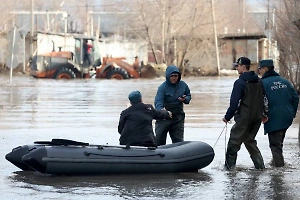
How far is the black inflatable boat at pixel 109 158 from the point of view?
38.3 ft

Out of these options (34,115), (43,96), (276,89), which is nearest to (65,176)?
(276,89)

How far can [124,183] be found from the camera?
1140cm

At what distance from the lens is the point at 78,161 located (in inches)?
462

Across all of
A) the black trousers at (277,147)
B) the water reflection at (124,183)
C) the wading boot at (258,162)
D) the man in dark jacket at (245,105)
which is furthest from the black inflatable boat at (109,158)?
the black trousers at (277,147)

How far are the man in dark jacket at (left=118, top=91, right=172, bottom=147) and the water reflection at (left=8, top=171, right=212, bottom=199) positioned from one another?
0.73 meters

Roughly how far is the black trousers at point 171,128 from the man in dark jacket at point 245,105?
1.35 meters

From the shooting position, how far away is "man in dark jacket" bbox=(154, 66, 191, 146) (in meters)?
13.6

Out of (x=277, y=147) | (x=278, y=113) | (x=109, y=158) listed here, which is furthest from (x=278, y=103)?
(x=109, y=158)

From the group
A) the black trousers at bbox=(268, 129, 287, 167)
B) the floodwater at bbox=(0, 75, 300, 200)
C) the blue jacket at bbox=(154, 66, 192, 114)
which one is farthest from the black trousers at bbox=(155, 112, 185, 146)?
the black trousers at bbox=(268, 129, 287, 167)

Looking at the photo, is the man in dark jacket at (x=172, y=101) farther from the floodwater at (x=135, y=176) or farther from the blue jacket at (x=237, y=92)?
the blue jacket at (x=237, y=92)

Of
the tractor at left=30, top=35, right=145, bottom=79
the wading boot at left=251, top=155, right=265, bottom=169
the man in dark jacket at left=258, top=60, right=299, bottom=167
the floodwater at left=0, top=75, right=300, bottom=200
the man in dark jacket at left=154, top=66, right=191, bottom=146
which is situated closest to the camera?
the floodwater at left=0, top=75, right=300, bottom=200

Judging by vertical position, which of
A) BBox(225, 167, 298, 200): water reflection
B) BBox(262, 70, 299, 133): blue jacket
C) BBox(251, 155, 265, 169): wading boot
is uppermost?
BBox(262, 70, 299, 133): blue jacket

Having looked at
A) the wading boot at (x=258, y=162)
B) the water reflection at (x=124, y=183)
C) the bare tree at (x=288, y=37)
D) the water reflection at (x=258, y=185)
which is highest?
the bare tree at (x=288, y=37)

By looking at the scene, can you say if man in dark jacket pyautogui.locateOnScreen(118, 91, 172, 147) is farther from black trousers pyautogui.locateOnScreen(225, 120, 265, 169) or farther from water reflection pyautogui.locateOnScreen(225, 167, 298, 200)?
water reflection pyautogui.locateOnScreen(225, 167, 298, 200)
